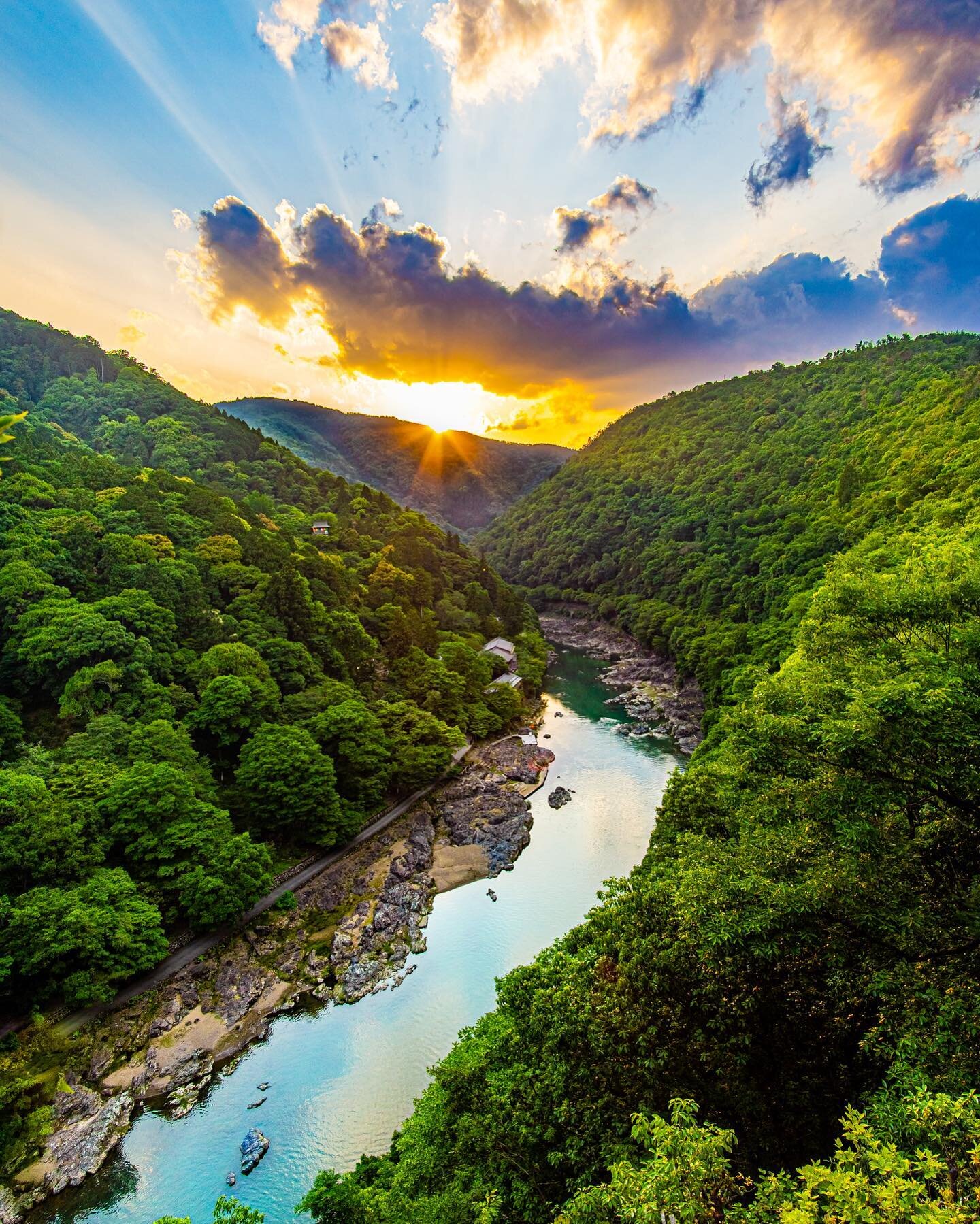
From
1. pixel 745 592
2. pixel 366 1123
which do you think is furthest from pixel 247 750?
pixel 745 592

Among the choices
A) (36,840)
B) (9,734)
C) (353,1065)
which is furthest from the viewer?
(9,734)

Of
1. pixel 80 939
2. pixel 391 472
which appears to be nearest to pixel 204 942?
pixel 80 939

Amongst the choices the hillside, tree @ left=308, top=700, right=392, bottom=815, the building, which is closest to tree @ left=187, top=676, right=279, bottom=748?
tree @ left=308, top=700, right=392, bottom=815

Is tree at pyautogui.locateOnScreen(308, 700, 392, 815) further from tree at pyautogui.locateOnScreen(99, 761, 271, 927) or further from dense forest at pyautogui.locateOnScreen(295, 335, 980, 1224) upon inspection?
dense forest at pyautogui.locateOnScreen(295, 335, 980, 1224)

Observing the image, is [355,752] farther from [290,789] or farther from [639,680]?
[639,680]

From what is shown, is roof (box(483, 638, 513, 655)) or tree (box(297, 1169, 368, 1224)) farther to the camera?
roof (box(483, 638, 513, 655))

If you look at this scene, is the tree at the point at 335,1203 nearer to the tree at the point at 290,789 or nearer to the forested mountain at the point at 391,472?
the tree at the point at 290,789

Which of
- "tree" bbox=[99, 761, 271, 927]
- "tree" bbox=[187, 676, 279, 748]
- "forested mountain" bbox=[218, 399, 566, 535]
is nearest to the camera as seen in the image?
"tree" bbox=[99, 761, 271, 927]
